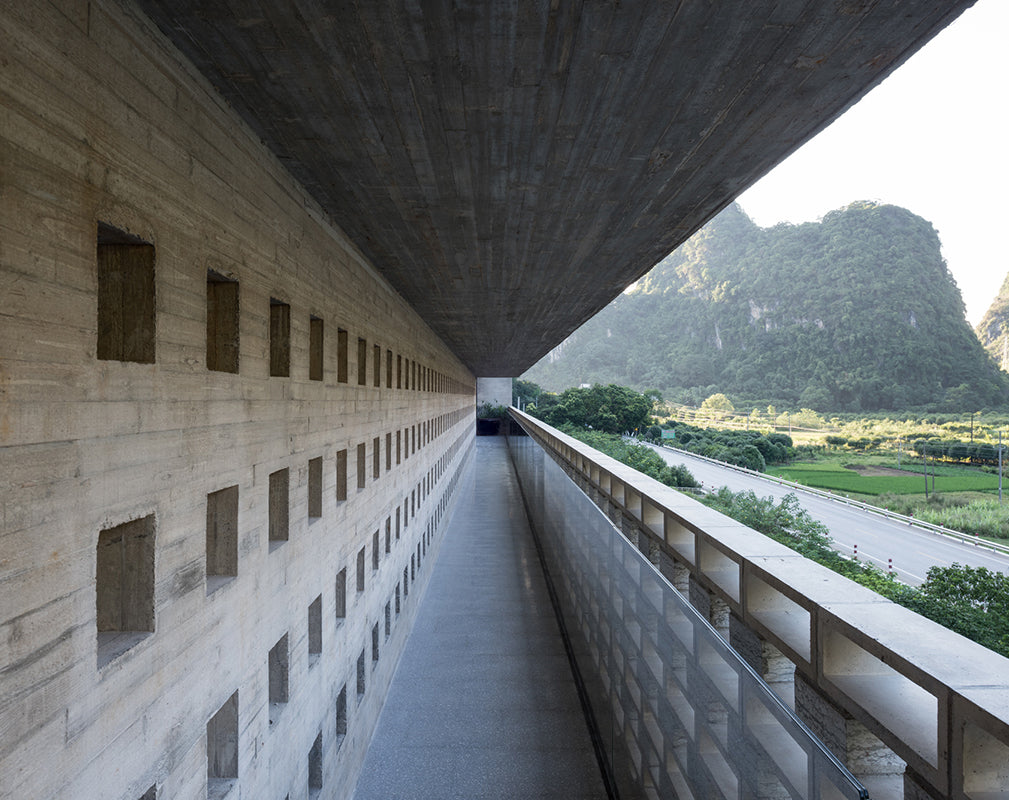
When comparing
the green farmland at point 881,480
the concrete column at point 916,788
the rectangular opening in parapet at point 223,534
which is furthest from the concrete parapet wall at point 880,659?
the green farmland at point 881,480

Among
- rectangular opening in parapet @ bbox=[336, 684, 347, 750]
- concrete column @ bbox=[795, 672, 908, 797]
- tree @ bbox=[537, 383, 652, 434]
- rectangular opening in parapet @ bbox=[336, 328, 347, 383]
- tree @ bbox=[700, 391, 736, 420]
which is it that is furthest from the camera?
tree @ bbox=[700, 391, 736, 420]

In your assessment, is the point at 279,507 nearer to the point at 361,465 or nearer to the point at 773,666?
A: the point at 361,465

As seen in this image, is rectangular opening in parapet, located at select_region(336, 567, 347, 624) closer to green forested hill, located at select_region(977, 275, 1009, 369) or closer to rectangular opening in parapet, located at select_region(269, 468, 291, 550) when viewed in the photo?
rectangular opening in parapet, located at select_region(269, 468, 291, 550)

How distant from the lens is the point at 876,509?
31703mm

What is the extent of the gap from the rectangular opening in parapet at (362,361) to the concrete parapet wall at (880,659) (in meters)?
6.72

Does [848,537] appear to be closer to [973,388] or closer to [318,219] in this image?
[318,219]

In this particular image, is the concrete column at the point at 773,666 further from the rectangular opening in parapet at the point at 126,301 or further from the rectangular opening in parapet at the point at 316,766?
the rectangular opening in parapet at the point at 316,766

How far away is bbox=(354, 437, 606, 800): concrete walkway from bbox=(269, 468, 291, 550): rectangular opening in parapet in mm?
5268

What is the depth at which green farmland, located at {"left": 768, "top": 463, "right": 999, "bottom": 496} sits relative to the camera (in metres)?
45.2

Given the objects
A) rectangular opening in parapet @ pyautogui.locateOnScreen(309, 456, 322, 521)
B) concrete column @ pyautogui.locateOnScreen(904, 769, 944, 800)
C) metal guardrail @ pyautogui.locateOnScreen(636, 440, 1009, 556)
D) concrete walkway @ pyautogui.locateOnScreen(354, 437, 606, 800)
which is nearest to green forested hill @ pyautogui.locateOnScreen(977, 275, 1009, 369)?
metal guardrail @ pyautogui.locateOnScreen(636, 440, 1009, 556)

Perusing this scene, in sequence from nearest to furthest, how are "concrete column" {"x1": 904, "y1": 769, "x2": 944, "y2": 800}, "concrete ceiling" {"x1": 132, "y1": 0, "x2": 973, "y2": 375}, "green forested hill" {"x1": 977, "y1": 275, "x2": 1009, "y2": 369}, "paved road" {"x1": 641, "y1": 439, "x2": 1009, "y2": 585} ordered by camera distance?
1. "concrete column" {"x1": 904, "y1": 769, "x2": 944, "y2": 800}
2. "concrete ceiling" {"x1": 132, "y1": 0, "x2": 973, "y2": 375}
3. "paved road" {"x1": 641, "y1": 439, "x2": 1009, "y2": 585}
4. "green forested hill" {"x1": 977, "y1": 275, "x2": 1009, "y2": 369}

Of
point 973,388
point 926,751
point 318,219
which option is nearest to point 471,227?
point 318,219

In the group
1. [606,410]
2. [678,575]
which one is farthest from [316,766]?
[606,410]

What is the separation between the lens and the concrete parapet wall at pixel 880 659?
2.60 m
